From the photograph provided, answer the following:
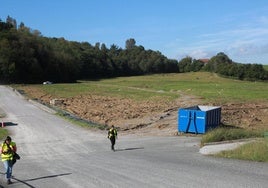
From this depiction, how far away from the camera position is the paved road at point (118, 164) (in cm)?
1519

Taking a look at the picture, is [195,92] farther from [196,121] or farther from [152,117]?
[196,121]

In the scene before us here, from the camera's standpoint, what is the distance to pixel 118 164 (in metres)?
20.0

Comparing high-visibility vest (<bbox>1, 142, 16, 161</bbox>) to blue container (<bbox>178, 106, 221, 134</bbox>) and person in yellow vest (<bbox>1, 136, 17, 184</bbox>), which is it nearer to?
person in yellow vest (<bbox>1, 136, 17, 184</bbox>)

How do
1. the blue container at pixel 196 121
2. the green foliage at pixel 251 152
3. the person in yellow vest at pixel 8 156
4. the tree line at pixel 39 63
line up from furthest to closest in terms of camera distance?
1. the tree line at pixel 39 63
2. the blue container at pixel 196 121
3. the green foliage at pixel 251 152
4. the person in yellow vest at pixel 8 156

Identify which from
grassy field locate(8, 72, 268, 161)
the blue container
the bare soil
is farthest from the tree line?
the blue container

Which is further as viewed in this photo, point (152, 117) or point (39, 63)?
point (39, 63)

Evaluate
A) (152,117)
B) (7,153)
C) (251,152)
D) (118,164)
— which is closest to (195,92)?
(152,117)

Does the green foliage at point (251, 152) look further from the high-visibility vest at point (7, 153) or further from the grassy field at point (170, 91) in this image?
the grassy field at point (170, 91)

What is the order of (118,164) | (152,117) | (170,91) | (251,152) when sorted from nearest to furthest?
(251,152) < (118,164) < (152,117) < (170,91)

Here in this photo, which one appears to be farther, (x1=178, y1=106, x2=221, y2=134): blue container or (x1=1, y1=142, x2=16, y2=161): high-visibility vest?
(x1=178, y1=106, x2=221, y2=134): blue container

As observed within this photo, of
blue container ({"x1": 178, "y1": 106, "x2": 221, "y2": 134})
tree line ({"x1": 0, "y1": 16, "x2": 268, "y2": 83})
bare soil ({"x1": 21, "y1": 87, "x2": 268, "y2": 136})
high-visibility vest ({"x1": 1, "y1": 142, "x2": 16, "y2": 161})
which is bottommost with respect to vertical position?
bare soil ({"x1": 21, "y1": 87, "x2": 268, "y2": 136})

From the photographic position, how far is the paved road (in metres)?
15.2

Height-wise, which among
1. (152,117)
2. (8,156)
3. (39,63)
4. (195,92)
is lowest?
(152,117)

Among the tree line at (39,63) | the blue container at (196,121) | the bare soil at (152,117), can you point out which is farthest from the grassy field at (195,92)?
the tree line at (39,63)
